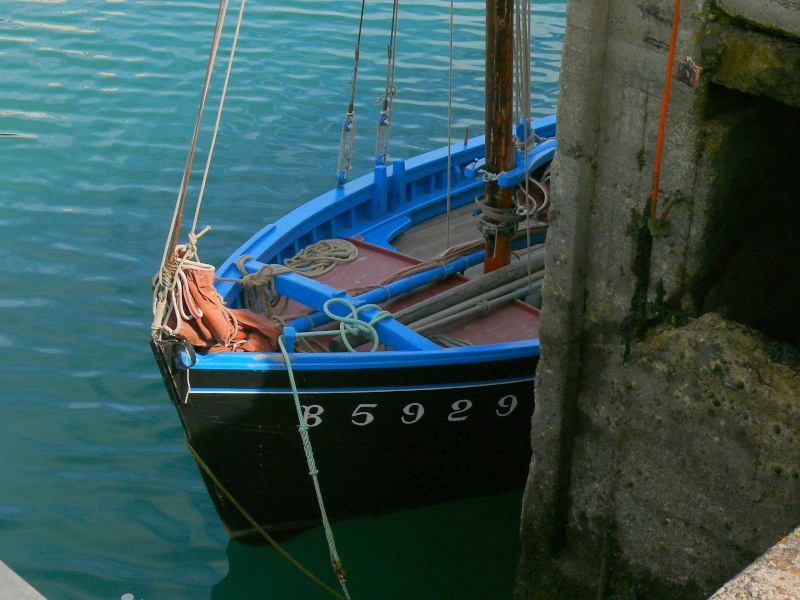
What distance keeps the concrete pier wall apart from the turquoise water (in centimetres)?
198

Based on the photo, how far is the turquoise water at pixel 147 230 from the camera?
19.5ft

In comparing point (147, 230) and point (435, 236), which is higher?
point (435, 236)

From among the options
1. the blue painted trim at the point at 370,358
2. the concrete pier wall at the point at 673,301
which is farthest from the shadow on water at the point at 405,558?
the concrete pier wall at the point at 673,301

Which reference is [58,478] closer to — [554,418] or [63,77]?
[554,418]

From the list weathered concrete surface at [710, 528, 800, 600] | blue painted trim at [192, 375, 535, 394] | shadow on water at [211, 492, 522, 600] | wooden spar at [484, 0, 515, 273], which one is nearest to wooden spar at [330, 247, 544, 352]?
wooden spar at [484, 0, 515, 273]

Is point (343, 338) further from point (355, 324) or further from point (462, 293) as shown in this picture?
point (462, 293)

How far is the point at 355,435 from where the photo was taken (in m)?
5.49

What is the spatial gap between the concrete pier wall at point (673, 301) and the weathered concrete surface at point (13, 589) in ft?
8.17

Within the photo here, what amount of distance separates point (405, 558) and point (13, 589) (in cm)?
413

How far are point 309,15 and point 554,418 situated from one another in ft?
37.8

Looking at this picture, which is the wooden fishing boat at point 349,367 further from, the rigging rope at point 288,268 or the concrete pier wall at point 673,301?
the concrete pier wall at point 673,301

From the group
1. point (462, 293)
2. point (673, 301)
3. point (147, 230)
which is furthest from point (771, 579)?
point (147, 230)

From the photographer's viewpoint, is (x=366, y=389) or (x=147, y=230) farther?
(x=147, y=230)

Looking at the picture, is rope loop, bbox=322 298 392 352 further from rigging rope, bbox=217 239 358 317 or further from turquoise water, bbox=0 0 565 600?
turquoise water, bbox=0 0 565 600
